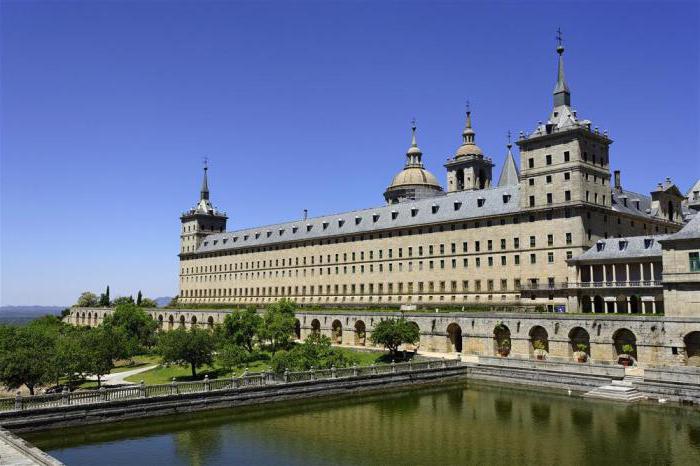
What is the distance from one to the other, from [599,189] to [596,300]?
46.3 feet

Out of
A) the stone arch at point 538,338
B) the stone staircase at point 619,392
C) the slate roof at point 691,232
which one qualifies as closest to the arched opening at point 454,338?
the stone arch at point 538,338

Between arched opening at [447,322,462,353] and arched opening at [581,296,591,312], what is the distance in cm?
1295

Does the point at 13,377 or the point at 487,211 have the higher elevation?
the point at 487,211

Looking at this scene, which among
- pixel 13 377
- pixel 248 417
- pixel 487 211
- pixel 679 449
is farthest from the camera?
pixel 487 211

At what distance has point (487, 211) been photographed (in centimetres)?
7769

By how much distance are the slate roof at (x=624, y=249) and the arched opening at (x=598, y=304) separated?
13.4 ft

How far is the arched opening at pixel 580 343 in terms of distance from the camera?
2085 inches

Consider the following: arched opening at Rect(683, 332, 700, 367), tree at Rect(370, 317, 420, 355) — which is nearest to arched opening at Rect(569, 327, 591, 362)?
arched opening at Rect(683, 332, 700, 367)

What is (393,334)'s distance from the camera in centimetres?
6072

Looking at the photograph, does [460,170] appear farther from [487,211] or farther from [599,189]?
[599,189]

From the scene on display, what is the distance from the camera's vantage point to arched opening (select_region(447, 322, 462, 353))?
210 feet

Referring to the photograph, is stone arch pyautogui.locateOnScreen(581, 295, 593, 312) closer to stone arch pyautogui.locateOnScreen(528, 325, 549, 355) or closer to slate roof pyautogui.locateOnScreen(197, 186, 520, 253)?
stone arch pyautogui.locateOnScreen(528, 325, 549, 355)

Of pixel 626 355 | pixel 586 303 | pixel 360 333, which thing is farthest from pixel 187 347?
pixel 586 303

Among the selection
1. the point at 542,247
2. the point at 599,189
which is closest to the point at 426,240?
the point at 542,247
